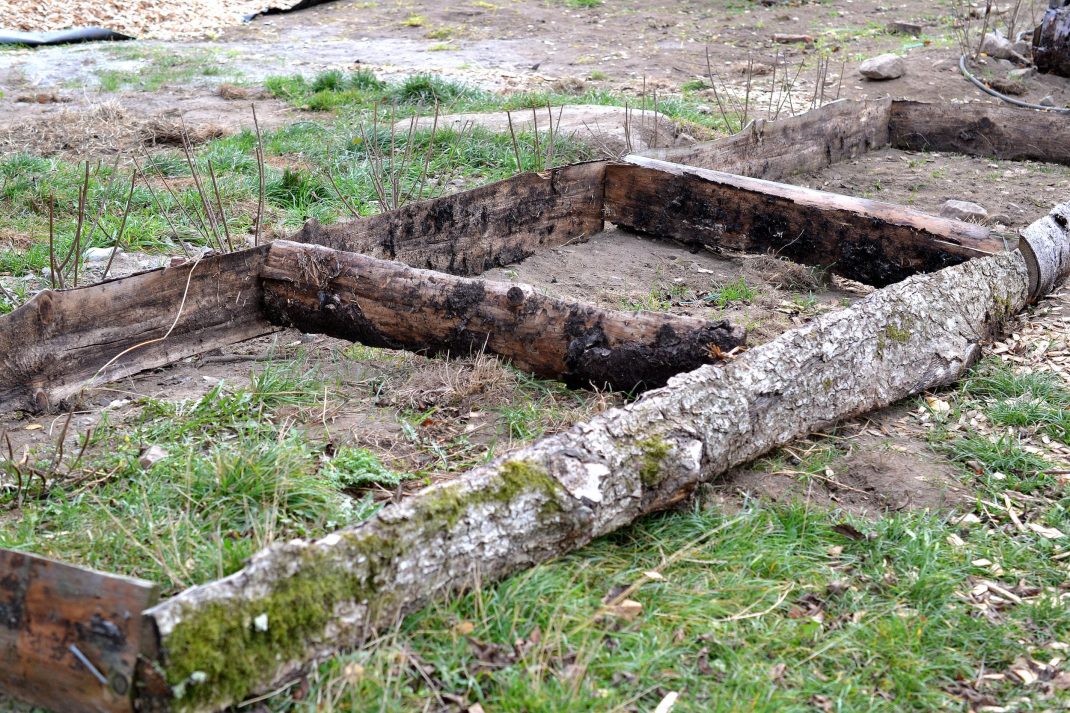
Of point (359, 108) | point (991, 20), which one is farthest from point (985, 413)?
point (991, 20)

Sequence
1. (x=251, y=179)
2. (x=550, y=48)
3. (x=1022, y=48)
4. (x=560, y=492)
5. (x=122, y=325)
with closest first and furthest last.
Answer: (x=560, y=492) → (x=122, y=325) → (x=251, y=179) → (x=1022, y=48) → (x=550, y=48)

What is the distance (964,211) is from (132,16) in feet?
38.7

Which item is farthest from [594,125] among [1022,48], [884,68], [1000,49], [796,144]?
[1022,48]

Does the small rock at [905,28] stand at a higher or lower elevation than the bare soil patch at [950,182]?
higher

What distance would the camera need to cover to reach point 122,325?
3.86 m

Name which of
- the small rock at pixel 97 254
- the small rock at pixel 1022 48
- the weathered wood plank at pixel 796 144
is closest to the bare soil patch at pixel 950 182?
the weathered wood plank at pixel 796 144

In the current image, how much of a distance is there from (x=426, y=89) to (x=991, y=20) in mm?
8170

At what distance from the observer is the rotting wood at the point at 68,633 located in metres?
2.08

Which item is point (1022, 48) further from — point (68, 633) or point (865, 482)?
point (68, 633)

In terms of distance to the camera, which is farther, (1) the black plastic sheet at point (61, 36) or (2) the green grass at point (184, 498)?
(1) the black plastic sheet at point (61, 36)

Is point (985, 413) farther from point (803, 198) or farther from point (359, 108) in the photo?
point (359, 108)

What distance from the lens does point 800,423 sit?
3.56 meters

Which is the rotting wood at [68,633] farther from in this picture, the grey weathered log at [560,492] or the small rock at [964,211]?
the small rock at [964,211]

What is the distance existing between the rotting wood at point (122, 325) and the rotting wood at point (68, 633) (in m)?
1.61
